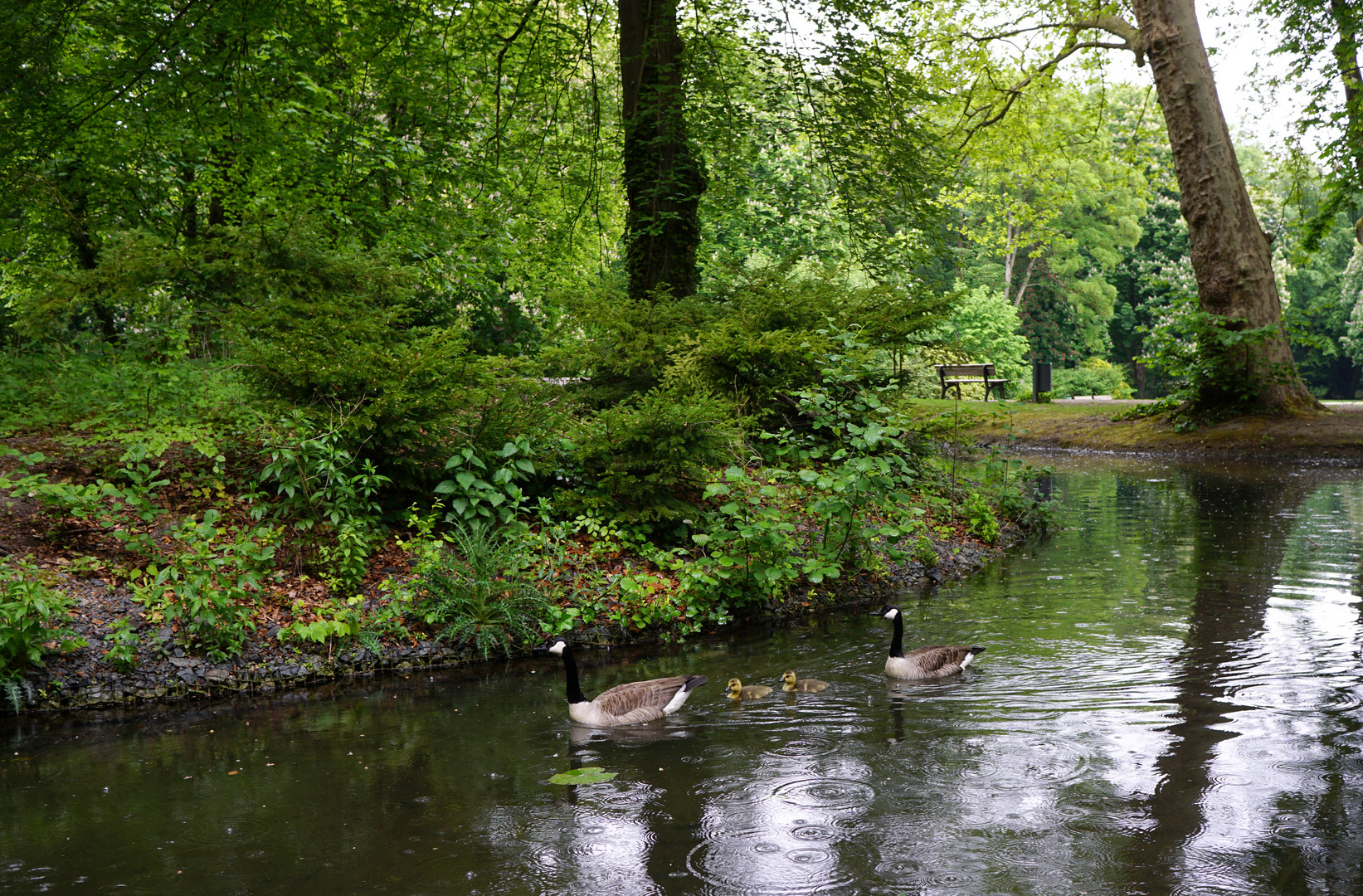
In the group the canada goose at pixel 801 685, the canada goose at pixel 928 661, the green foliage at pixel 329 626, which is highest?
the green foliage at pixel 329 626

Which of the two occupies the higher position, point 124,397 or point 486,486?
point 124,397

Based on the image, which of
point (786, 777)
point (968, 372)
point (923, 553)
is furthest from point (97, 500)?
point (968, 372)

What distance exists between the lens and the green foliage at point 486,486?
29.3 ft

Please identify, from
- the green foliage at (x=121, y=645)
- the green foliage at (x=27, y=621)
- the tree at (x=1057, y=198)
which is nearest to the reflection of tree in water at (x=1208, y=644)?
the tree at (x=1057, y=198)

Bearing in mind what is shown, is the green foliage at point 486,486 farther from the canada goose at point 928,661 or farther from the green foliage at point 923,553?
the green foliage at point 923,553

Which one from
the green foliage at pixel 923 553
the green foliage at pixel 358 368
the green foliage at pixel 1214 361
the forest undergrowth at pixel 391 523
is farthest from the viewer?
the green foliage at pixel 1214 361

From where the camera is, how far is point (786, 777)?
213 inches

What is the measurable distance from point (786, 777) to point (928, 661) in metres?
1.99

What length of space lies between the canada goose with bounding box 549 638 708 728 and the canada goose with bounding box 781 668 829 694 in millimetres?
665

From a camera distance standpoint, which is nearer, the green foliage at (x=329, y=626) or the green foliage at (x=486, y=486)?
the green foliage at (x=329, y=626)

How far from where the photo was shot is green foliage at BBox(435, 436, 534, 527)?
8922 millimetres

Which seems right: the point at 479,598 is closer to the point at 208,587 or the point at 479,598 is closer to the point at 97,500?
the point at 208,587

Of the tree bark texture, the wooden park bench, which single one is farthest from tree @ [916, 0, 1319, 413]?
the wooden park bench

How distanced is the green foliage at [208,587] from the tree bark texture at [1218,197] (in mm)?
19453
